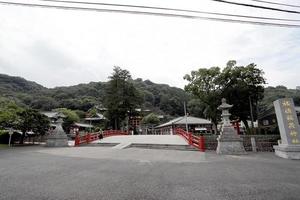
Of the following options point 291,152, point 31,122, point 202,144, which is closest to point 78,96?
point 31,122

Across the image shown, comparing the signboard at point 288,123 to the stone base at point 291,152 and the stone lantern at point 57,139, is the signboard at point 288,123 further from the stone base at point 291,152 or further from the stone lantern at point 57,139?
the stone lantern at point 57,139

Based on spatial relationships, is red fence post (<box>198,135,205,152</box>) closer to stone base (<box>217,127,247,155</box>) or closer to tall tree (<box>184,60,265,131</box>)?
stone base (<box>217,127,247,155</box>)

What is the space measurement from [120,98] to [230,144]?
86.1ft

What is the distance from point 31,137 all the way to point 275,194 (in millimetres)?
28034

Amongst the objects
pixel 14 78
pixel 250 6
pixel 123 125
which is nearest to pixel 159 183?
pixel 250 6

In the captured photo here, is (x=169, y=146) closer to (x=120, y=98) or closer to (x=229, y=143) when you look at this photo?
(x=229, y=143)

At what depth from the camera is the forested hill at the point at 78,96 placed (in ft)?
222

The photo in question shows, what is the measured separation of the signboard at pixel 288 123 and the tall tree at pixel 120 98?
27755mm

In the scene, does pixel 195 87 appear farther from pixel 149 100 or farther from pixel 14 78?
pixel 14 78

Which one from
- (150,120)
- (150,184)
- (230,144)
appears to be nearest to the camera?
(150,184)

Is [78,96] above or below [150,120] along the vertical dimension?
above

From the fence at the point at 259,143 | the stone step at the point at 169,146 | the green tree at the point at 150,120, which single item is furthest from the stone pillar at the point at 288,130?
the green tree at the point at 150,120

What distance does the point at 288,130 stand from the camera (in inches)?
428

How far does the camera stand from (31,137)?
25750 mm
